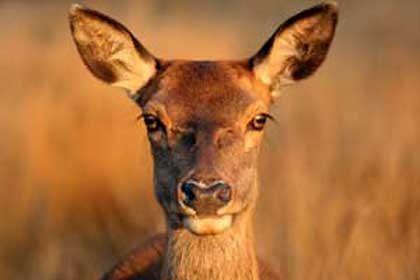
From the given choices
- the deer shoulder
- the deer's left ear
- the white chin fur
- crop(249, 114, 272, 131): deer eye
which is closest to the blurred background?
the deer shoulder

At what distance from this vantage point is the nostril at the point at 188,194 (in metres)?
6.77

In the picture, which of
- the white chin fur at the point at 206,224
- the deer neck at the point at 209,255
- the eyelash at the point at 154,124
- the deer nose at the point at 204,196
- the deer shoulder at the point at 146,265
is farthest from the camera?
the deer shoulder at the point at 146,265

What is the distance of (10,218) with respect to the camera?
39.1 ft

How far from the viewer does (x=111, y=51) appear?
7934mm

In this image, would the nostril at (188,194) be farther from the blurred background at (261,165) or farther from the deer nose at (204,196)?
the blurred background at (261,165)

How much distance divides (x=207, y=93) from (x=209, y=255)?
0.79m

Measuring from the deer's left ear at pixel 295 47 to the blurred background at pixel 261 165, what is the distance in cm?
167

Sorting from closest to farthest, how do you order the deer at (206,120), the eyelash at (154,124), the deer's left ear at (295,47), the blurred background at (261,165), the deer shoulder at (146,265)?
the deer at (206,120) < the eyelash at (154,124) < the deer's left ear at (295,47) < the deer shoulder at (146,265) < the blurred background at (261,165)

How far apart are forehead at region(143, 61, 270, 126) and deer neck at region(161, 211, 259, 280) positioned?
53 centimetres

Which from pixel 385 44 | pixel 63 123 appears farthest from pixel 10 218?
pixel 385 44

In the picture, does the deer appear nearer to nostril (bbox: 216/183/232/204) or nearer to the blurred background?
nostril (bbox: 216/183/232/204)

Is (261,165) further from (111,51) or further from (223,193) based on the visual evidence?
(223,193)

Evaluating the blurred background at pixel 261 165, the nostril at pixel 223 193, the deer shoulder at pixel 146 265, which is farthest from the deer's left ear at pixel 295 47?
the blurred background at pixel 261 165

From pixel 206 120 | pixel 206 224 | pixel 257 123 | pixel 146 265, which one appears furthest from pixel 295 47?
pixel 146 265
